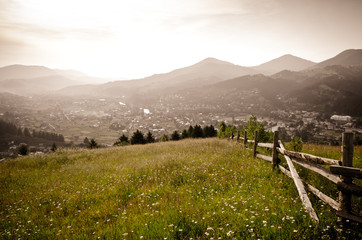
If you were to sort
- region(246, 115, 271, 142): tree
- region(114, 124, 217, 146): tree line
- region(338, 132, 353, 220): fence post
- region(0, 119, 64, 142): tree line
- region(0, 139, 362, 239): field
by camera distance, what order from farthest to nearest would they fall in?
1. region(0, 119, 64, 142): tree line
2. region(114, 124, 217, 146): tree line
3. region(246, 115, 271, 142): tree
4. region(0, 139, 362, 239): field
5. region(338, 132, 353, 220): fence post

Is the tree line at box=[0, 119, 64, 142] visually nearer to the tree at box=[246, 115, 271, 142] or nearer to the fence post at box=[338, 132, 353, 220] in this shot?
the tree at box=[246, 115, 271, 142]

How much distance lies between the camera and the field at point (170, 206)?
4.01 m

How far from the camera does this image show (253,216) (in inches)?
163

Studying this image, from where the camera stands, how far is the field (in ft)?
13.1

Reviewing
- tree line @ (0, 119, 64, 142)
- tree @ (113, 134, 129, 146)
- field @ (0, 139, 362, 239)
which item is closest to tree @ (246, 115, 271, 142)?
field @ (0, 139, 362, 239)

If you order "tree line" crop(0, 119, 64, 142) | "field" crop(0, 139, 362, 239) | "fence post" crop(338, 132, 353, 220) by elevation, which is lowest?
"tree line" crop(0, 119, 64, 142)

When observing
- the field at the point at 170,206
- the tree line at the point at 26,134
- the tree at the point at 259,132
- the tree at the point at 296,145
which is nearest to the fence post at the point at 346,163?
the field at the point at 170,206

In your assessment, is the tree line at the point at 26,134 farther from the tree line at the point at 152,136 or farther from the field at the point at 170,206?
the field at the point at 170,206

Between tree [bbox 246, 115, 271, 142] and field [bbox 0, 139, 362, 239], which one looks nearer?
field [bbox 0, 139, 362, 239]

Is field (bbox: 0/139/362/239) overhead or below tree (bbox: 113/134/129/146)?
overhead

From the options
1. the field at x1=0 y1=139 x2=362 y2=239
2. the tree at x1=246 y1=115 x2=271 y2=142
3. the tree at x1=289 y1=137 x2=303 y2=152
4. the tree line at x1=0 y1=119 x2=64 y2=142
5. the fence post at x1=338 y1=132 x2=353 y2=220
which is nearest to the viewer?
the fence post at x1=338 y1=132 x2=353 y2=220

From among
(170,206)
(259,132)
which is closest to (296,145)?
(259,132)

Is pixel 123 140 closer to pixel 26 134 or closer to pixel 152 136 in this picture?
pixel 152 136

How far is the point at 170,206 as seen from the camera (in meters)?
5.39
